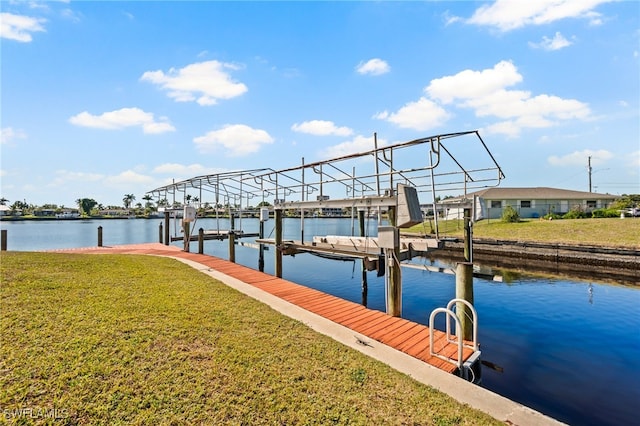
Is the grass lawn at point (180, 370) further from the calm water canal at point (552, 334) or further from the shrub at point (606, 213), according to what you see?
the shrub at point (606, 213)

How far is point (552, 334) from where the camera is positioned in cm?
870

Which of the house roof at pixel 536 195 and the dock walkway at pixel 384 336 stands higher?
the house roof at pixel 536 195

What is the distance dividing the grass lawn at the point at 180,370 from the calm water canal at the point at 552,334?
3.50 m

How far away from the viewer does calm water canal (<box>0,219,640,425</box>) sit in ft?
18.9

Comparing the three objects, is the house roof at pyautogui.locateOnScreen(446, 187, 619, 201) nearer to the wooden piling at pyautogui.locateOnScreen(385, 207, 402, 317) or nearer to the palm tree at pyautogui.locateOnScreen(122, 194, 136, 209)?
the wooden piling at pyautogui.locateOnScreen(385, 207, 402, 317)

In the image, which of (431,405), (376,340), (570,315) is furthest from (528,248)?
(431,405)

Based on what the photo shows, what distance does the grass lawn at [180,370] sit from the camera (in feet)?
11.2

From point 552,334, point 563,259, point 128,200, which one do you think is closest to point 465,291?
point 552,334

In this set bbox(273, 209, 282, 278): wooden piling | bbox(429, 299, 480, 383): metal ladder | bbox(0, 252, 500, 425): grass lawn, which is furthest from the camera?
bbox(273, 209, 282, 278): wooden piling

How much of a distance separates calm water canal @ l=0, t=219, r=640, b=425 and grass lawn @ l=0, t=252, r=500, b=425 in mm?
3496

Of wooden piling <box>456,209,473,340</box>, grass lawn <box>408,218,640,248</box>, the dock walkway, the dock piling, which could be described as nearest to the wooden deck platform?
the dock walkway

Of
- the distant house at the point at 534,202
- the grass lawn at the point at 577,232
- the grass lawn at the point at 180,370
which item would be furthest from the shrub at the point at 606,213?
the grass lawn at the point at 180,370

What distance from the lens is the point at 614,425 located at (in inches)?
200

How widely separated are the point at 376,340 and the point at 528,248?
1993 centimetres
